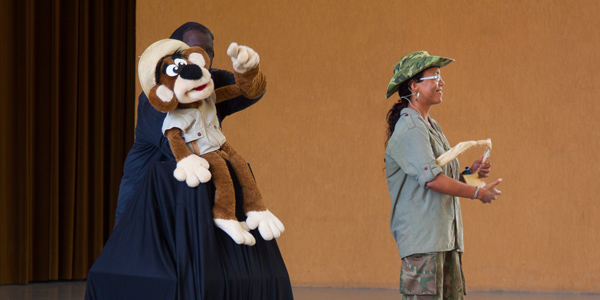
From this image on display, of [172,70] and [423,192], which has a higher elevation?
[172,70]

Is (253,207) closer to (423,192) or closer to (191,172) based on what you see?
A: (191,172)

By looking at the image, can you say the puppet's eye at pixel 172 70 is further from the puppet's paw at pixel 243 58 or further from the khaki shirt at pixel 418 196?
the khaki shirt at pixel 418 196

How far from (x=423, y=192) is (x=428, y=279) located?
0.30 m

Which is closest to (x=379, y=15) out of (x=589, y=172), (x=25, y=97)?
(x=589, y=172)

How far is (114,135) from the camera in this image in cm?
540

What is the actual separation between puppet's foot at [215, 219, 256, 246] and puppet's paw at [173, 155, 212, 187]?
13 cm

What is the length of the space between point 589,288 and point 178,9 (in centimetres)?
356

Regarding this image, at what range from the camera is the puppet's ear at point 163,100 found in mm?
1683

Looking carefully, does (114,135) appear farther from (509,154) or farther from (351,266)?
(509,154)

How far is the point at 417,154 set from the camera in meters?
2.16

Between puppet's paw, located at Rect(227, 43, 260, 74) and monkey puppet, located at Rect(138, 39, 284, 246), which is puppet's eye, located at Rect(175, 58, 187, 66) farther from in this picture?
puppet's paw, located at Rect(227, 43, 260, 74)

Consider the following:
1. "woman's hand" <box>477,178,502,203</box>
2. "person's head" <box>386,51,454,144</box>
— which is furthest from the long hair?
"woman's hand" <box>477,178,502,203</box>

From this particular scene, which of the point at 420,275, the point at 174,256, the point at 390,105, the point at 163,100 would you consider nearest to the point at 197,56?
the point at 163,100

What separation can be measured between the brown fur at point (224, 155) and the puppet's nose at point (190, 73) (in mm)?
43
